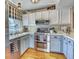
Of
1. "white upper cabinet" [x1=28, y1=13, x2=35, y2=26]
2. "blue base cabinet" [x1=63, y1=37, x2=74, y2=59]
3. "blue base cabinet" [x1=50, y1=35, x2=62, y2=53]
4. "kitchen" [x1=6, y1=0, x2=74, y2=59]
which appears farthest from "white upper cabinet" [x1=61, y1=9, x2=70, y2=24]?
"blue base cabinet" [x1=63, y1=37, x2=74, y2=59]

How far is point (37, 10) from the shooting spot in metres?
5.81

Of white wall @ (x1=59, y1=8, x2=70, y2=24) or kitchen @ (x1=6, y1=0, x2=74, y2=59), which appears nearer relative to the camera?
kitchen @ (x1=6, y1=0, x2=74, y2=59)

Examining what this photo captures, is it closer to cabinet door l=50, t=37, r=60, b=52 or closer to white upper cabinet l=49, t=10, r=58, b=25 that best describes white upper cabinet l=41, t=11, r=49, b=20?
white upper cabinet l=49, t=10, r=58, b=25

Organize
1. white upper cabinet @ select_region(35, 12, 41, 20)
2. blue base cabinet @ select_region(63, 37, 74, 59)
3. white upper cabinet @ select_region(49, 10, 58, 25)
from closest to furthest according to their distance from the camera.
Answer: blue base cabinet @ select_region(63, 37, 74, 59)
white upper cabinet @ select_region(49, 10, 58, 25)
white upper cabinet @ select_region(35, 12, 41, 20)

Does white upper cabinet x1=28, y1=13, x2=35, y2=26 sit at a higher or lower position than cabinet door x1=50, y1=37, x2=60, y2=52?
higher

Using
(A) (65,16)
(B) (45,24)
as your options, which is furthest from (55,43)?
(A) (65,16)

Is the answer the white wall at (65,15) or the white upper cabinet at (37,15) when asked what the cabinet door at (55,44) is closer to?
the white wall at (65,15)

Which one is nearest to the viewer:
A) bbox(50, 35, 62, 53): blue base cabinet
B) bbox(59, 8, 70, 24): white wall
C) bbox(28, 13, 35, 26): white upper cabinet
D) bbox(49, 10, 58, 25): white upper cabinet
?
bbox(50, 35, 62, 53): blue base cabinet

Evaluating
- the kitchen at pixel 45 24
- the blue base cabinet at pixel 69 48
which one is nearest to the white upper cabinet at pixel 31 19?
the kitchen at pixel 45 24

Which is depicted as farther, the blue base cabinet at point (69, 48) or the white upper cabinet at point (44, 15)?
the white upper cabinet at point (44, 15)

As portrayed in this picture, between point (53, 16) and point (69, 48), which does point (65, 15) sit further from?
point (69, 48)
